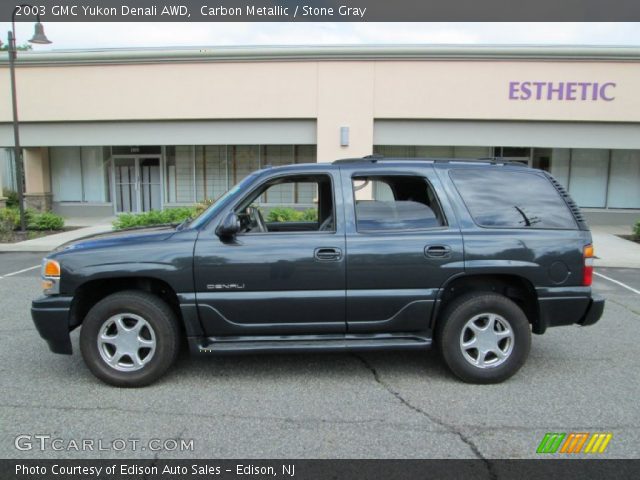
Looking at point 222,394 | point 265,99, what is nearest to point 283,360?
point 222,394

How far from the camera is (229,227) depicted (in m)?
4.01

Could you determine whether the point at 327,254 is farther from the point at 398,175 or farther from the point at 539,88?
the point at 539,88

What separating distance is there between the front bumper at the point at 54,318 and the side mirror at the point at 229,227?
53.1 inches

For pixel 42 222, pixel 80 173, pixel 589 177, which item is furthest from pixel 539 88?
pixel 80 173

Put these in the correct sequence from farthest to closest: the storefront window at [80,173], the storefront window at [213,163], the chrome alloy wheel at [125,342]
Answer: the storefront window at [80,173] → the storefront window at [213,163] → the chrome alloy wheel at [125,342]

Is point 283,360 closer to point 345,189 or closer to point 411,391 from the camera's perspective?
point 411,391

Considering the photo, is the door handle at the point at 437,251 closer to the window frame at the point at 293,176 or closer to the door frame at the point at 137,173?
the window frame at the point at 293,176

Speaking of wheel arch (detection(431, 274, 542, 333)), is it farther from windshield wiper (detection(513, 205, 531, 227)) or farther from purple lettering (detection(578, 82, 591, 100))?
purple lettering (detection(578, 82, 591, 100))

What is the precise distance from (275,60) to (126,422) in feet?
45.4

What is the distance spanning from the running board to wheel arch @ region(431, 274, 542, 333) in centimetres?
30

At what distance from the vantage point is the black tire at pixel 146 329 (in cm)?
408

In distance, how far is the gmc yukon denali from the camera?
409 cm

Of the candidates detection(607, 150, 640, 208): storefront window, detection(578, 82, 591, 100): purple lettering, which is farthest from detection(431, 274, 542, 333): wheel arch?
detection(607, 150, 640, 208): storefront window

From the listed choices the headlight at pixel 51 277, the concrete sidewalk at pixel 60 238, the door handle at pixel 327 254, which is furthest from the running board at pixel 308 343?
the concrete sidewalk at pixel 60 238
